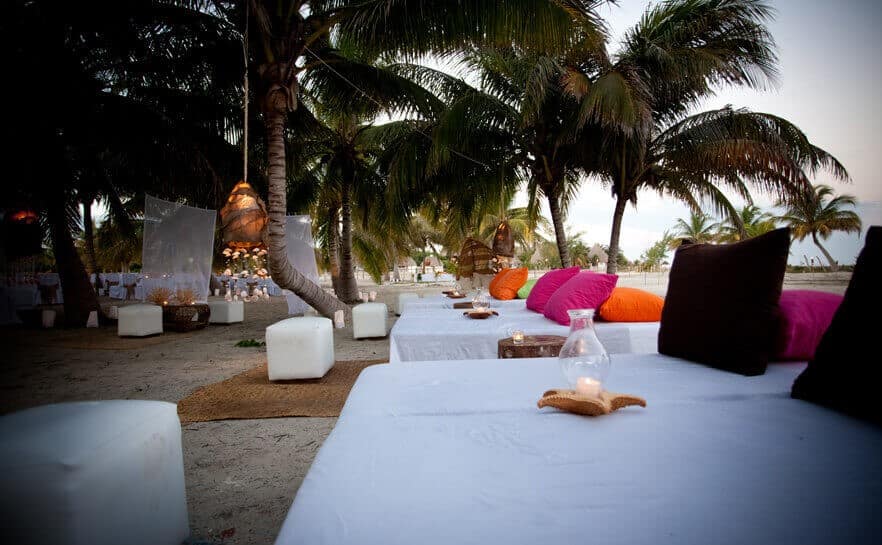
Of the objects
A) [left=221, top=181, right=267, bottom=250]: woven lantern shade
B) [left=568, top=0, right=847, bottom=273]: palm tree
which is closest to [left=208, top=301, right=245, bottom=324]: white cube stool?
[left=221, top=181, right=267, bottom=250]: woven lantern shade

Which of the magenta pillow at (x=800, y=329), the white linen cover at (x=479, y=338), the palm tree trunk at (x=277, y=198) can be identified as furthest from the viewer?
the palm tree trunk at (x=277, y=198)

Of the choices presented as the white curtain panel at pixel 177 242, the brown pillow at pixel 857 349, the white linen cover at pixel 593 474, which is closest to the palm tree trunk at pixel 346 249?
the white curtain panel at pixel 177 242

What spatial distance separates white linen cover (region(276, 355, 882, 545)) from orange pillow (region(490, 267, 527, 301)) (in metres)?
4.76

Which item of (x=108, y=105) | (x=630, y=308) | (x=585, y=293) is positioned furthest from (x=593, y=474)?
(x=108, y=105)

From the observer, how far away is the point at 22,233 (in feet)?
24.1

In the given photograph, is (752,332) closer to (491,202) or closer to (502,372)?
(502,372)

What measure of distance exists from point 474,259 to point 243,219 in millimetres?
6338

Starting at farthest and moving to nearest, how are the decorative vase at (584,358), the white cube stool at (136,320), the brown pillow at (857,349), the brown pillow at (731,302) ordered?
the white cube stool at (136,320) < the brown pillow at (731,302) < the decorative vase at (584,358) < the brown pillow at (857,349)

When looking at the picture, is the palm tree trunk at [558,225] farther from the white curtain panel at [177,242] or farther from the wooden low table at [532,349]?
the white curtain panel at [177,242]

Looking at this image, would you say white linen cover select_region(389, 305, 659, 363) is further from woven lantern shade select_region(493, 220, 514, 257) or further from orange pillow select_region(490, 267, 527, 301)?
Result: woven lantern shade select_region(493, 220, 514, 257)

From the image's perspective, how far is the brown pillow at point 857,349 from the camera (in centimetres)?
116

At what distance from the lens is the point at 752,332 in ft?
5.61

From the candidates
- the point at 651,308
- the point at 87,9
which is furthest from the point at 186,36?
the point at 651,308

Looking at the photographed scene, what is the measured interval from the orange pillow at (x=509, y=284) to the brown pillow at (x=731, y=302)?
4182mm
